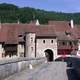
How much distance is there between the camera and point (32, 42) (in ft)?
389

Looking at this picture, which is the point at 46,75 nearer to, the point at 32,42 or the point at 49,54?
the point at 32,42

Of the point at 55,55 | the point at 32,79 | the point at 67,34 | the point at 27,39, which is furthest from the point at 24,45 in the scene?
the point at 32,79

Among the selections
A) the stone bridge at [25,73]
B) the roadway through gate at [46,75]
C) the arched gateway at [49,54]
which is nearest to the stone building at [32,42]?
the arched gateway at [49,54]

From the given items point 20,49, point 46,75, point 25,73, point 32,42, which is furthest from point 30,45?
point 46,75

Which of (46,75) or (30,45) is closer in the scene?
(46,75)

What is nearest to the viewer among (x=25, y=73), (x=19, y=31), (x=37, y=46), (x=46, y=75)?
(x=46, y=75)

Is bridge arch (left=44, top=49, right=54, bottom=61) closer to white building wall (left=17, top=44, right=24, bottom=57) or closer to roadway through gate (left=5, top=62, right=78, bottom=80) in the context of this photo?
white building wall (left=17, top=44, right=24, bottom=57)

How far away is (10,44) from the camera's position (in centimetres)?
11506

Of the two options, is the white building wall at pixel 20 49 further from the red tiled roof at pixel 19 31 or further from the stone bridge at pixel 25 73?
the stone bridge at pixel 25 73

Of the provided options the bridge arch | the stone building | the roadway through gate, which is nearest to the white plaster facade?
the stone building

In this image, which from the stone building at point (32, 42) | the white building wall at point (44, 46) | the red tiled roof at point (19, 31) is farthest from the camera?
the white building wall at point (44, 46)

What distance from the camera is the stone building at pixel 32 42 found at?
115938 millimetres

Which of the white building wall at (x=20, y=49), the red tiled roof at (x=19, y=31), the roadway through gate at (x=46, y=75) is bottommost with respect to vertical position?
the roadway through gate at (x=46, y=75)

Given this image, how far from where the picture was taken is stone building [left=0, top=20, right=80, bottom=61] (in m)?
116
